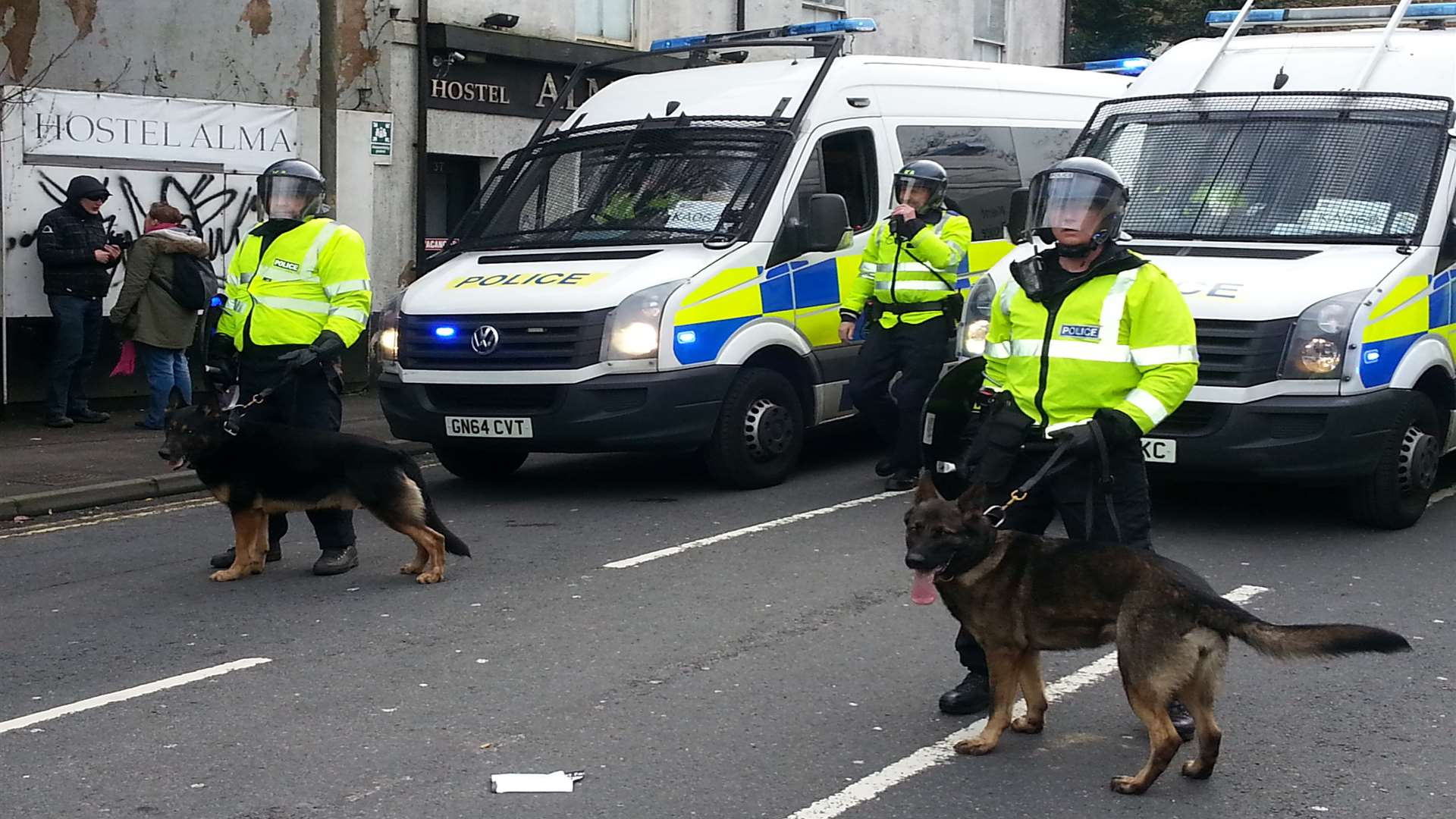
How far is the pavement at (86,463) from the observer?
10320 millimetres

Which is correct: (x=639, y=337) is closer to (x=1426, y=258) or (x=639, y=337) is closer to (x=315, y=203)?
(x=315, y=203)

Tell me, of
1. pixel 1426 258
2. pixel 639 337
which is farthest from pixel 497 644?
pixel 1426 258

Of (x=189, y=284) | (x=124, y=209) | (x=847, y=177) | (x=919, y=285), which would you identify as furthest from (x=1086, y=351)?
(x=124, y=209)

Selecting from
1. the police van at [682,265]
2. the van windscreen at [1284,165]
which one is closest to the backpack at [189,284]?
the police van at [682,265]

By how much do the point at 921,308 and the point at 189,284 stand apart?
232 inches

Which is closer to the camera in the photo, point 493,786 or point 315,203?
point 493,786

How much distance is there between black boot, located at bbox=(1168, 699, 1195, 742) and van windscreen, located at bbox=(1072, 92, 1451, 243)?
4.27m

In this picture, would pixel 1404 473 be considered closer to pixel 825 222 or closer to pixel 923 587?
pixel 825 222

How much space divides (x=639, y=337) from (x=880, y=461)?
1829 millimetres

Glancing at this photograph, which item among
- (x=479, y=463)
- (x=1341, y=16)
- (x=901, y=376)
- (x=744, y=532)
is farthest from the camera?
(x=1341, y=16)

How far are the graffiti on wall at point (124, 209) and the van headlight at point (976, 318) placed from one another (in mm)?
7573

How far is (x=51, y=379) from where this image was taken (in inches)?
516

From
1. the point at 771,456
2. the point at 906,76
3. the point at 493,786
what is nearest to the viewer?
the point at 493,786

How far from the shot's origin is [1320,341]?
Result: 8.31 m
